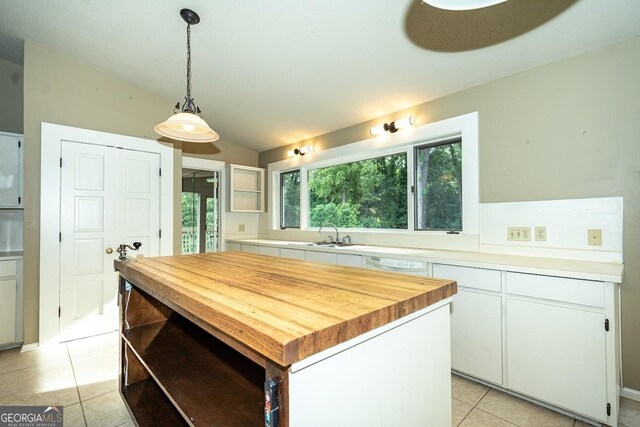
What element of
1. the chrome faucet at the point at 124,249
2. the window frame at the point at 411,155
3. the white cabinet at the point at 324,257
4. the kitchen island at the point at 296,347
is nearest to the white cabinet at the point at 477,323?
the window frame at the point at 411,155

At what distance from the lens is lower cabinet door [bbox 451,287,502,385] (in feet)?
6.36

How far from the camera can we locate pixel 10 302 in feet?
8.91

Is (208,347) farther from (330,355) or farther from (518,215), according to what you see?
(518,215)

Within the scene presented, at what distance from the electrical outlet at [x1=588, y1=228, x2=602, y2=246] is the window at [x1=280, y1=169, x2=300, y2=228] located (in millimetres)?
3324

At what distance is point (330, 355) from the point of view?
0.72m

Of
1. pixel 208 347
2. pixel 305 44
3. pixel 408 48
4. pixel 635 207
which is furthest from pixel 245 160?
pixel 635 207

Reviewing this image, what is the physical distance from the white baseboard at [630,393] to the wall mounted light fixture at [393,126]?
2.54 m

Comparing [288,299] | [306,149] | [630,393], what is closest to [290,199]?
[306,149]

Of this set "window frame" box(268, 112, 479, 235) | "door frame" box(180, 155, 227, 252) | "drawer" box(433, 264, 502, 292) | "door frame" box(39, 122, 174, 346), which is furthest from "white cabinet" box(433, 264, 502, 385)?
"door frame" box(39, 122, 174, 346)

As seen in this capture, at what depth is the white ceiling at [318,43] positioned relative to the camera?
1891mm

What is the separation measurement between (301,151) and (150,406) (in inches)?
132

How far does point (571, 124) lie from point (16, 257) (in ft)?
15.7

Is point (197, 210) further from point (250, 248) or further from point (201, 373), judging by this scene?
point (201, 373)

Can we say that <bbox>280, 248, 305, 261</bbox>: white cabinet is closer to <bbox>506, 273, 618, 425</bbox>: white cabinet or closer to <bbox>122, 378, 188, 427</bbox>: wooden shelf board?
<bbox>122, 378, 188, 427</bbox>: wooden shelf board
